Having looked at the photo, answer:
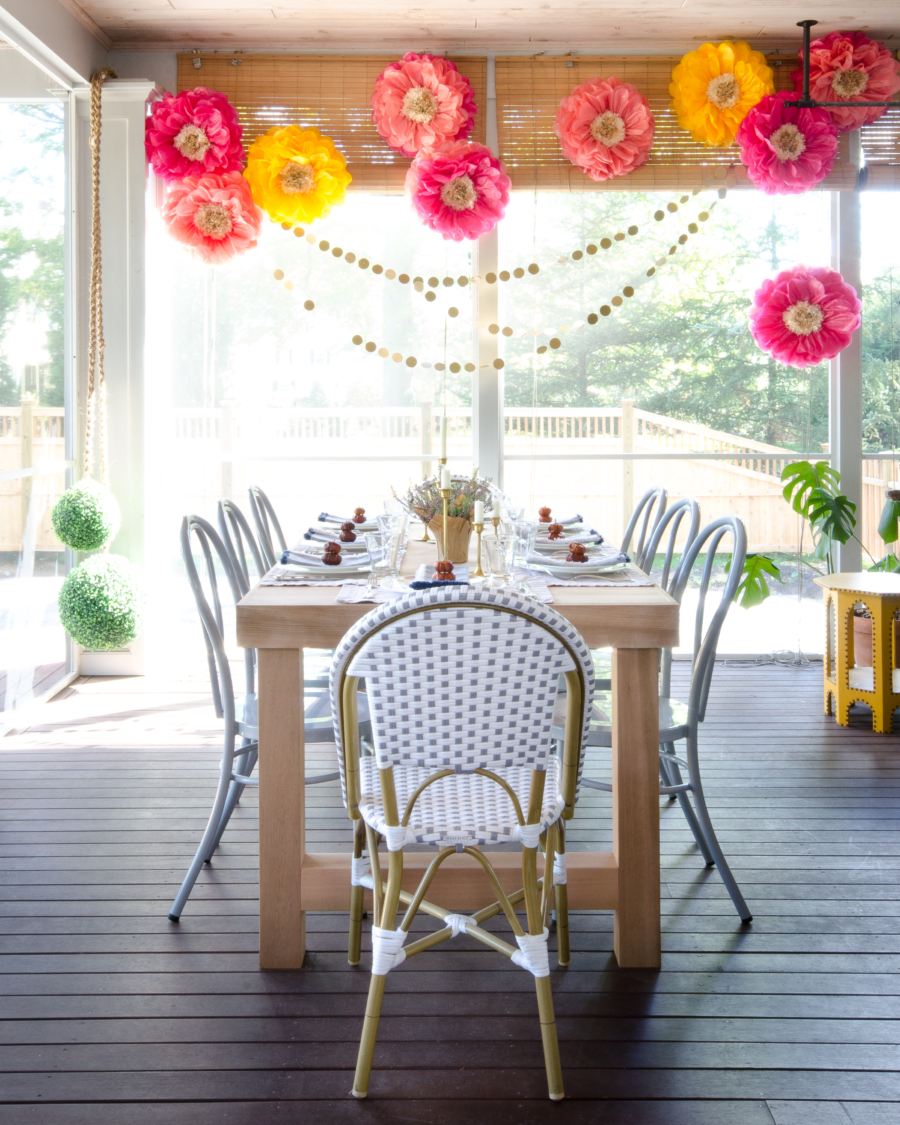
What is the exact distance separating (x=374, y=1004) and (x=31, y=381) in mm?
2918

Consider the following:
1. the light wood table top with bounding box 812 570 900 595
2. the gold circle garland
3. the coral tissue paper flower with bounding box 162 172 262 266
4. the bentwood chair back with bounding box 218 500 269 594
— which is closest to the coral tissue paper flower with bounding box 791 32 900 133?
the gold circle garland

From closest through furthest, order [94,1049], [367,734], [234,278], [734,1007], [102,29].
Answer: [94,1049] < [734,1007] < [367,734] < [102,29] < [234,278]

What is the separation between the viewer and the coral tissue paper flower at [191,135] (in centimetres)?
436

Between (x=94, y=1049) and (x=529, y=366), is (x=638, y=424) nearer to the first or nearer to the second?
(x=529, y=366)

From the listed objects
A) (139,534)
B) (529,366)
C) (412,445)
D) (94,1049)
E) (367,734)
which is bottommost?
(94,1049)

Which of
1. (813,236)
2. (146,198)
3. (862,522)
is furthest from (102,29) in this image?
(862,522)

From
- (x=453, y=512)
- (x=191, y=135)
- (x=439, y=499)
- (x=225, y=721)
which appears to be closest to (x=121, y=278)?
(x=191, y=135)

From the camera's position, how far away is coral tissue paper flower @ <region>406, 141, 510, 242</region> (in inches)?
173

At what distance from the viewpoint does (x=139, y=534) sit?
4.60m

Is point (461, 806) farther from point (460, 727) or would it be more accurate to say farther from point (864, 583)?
point (864, 583)

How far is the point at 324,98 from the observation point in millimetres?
4578

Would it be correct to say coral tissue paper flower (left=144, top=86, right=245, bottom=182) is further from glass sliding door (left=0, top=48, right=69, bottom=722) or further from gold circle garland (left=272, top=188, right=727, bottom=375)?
gold circle garland (left=272, top=188, right=727, bottom=375)

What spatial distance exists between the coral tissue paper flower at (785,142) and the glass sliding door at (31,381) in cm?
276

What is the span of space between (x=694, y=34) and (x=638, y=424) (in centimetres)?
163
